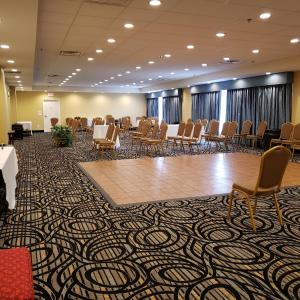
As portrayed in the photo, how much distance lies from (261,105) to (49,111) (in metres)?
14.7

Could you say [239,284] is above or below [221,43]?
below

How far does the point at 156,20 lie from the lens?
5883mm

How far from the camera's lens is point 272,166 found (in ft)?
12.0

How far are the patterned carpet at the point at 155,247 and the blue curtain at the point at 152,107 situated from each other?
58.5 ft

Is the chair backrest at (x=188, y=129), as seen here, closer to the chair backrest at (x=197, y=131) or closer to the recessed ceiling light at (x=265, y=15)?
the chair backrest at (x=197, y=131)

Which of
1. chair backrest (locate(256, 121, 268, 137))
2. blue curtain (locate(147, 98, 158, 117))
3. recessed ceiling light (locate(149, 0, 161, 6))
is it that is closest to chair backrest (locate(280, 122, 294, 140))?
chair backrest (locate(256, 121, 268, 137))

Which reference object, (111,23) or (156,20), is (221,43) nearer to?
(156,20)

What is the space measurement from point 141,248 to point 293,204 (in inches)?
103

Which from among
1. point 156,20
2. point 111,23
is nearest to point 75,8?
point 111,23

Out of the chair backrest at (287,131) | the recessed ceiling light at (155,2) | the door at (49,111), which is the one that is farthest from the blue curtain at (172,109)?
the recessed ceiling light at (155,2)

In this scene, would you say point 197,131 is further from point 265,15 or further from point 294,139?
point 265,15

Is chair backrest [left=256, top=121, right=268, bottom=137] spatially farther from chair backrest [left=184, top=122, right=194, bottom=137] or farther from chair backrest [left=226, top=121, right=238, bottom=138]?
chair backrest [left=184, top=122, right=194, bottom=137]

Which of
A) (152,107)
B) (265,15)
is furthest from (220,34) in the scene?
(152,107)

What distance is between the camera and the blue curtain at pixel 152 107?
2258 cm
